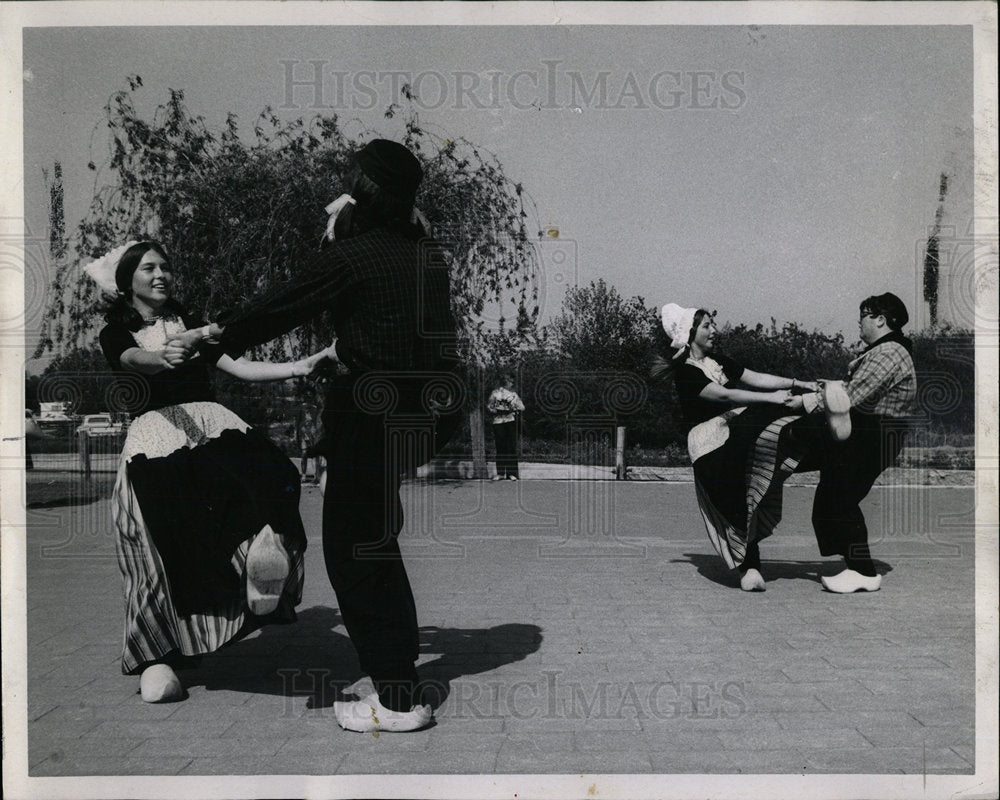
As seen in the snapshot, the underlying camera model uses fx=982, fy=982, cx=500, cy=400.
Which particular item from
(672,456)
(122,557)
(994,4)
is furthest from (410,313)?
(672,456)

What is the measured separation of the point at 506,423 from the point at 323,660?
5120mm

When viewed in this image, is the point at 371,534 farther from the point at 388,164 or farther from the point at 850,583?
the point at 850,583

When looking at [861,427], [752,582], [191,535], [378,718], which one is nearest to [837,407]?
[861,427]

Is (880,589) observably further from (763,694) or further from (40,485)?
(40,485)

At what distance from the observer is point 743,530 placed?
18.3 feet

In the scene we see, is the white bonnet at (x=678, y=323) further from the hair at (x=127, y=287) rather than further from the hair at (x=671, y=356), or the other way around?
the hair at (x=127, y=287)

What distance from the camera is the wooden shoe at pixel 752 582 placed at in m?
5.52

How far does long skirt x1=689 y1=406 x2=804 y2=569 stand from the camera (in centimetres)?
557

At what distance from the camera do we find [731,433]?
5.67 metres

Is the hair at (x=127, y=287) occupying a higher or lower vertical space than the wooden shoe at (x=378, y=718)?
higher

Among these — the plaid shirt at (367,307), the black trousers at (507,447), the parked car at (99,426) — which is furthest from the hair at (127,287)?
the black trousers at (507,447)

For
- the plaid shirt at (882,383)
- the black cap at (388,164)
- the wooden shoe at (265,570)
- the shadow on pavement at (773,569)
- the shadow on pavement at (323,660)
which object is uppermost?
the black cap at (388,164)

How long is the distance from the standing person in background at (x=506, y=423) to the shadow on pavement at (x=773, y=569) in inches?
112

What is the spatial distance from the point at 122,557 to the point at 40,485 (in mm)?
1225
